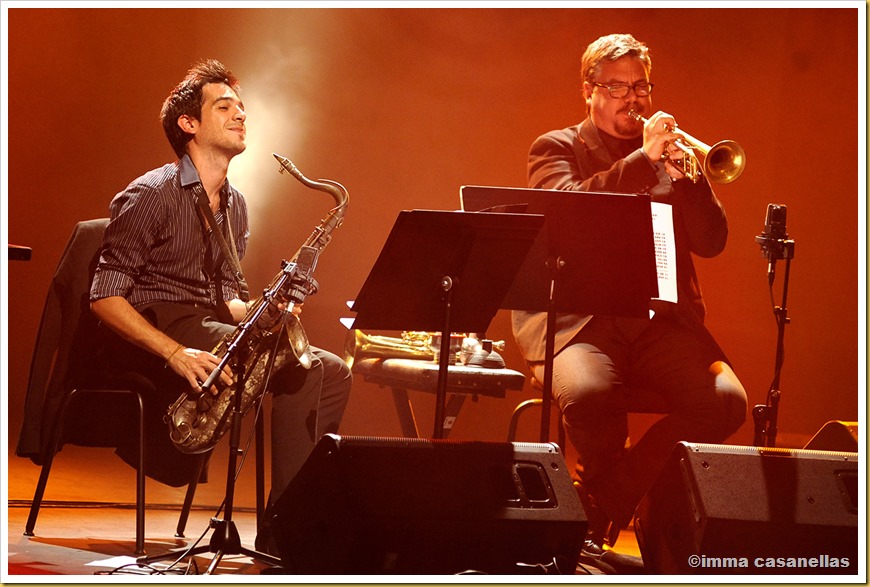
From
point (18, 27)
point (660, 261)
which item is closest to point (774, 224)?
point (660, 261)

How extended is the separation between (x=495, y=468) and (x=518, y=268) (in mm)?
639

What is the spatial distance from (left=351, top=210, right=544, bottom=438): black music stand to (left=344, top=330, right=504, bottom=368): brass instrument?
3.62ft

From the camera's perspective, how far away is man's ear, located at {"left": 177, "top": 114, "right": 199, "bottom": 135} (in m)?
3.44

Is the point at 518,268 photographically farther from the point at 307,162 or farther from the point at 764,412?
the point at 307,162

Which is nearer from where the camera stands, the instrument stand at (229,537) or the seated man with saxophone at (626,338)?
the instrument stand at (229,537)

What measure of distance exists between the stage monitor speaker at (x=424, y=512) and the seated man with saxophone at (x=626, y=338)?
82 cm

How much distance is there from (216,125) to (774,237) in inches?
79.5

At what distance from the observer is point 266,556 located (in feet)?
9.16

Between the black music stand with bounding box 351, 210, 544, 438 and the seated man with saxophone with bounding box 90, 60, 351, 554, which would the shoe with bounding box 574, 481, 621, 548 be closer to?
the black music stand with bounding box 351, 210, 544, 438

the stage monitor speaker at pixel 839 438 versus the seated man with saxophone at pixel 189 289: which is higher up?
the seated man with saxophone at pixel 189 289

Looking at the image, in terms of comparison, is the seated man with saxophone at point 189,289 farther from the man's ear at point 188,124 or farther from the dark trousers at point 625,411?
the dark trousers at point 625,411

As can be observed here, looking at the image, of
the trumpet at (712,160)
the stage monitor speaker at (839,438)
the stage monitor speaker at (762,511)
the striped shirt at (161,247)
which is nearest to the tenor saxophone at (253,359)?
the striped shirt at (161,247)

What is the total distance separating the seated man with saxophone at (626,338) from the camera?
346 centimetres

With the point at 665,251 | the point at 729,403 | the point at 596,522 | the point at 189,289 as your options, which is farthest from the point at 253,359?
the point at 729,403
